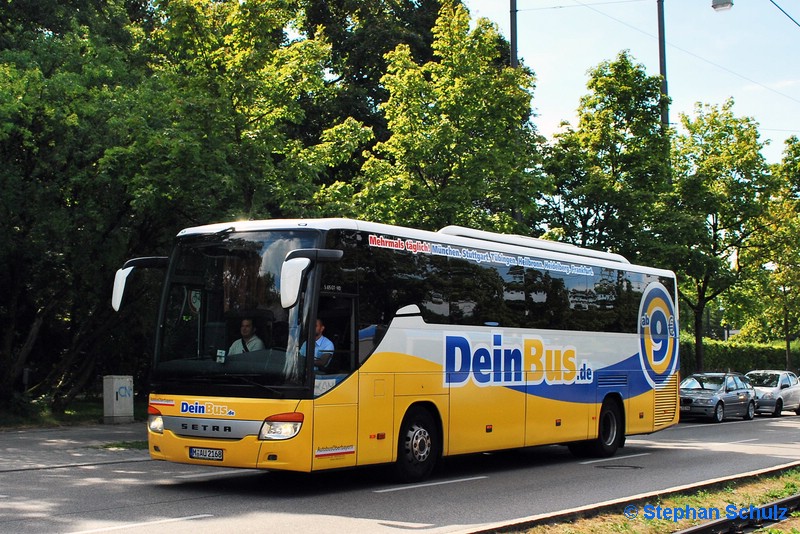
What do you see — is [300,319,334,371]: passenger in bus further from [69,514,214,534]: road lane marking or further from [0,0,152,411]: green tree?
[0,0,152,411]: green tree

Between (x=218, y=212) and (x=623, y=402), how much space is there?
28.2 ft

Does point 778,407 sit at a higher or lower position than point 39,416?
lower

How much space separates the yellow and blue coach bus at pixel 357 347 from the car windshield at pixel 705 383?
1637 centimetres

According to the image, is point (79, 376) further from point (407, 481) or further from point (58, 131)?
point (407, 481)

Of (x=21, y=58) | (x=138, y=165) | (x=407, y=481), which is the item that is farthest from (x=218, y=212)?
(x=407, y=481)

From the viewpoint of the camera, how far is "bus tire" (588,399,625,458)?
57.9 ft

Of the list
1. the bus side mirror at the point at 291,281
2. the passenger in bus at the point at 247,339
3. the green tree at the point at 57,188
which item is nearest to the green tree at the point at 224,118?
the green tree at the point at 57,188

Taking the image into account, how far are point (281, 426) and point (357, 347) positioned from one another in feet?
4.86

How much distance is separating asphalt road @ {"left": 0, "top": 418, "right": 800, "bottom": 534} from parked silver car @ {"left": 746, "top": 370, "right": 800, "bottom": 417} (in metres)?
17.4

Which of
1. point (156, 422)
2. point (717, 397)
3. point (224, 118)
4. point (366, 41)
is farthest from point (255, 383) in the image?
point (366, 41)

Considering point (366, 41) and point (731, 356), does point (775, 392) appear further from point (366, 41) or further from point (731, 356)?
point (366, 41)

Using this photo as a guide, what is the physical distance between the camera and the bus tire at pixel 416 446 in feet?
42.1

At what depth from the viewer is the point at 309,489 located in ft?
40.9

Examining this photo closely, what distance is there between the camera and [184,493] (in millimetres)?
11766
